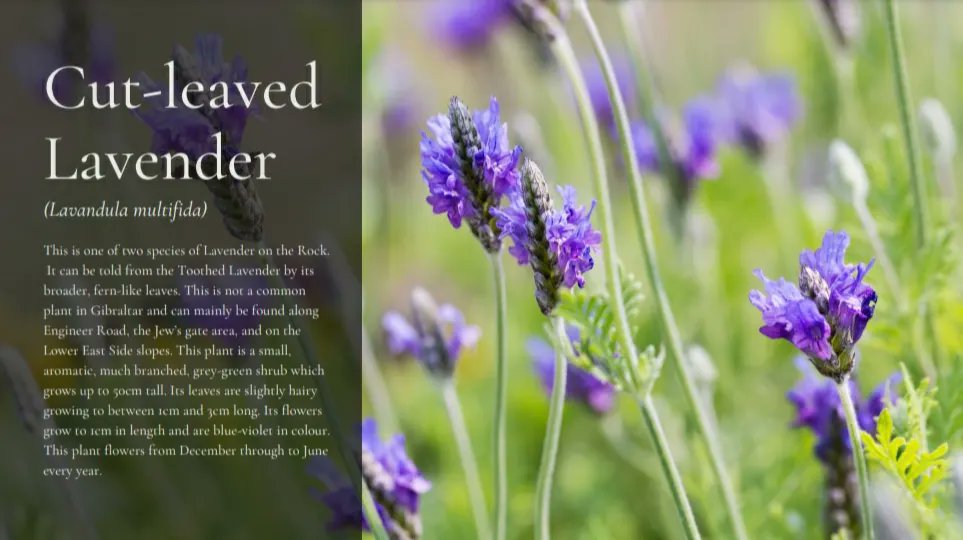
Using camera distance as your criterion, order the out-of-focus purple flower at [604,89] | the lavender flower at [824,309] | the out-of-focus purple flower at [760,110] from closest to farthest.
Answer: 1. the lavender flower at [824,309]
2. the out-of-focus purple flower at [760,110]
3. the out-of-focus purple flower at [604,89]

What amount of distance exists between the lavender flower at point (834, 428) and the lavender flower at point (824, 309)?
17cm

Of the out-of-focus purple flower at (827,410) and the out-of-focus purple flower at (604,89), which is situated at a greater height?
the out-of-focus purple flower at (604,89)

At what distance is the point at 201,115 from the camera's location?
0.67 meters

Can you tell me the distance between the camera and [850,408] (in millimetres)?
605

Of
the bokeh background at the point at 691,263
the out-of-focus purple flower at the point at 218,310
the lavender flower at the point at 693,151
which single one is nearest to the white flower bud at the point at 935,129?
the bokeh background at the point at 691,263

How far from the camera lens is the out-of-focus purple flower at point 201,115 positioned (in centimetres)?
66

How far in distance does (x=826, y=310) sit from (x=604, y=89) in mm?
939

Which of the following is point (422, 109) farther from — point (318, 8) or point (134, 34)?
point (318, 8)

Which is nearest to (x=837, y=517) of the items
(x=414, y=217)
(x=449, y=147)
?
(x=449, y=147)

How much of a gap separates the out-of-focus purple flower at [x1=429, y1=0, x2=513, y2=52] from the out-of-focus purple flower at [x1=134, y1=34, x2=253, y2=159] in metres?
1.01

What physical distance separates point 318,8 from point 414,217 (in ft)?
2.52

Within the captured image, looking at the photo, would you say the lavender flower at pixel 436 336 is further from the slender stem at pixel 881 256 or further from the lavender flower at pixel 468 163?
the slender stem at pixel 881 256

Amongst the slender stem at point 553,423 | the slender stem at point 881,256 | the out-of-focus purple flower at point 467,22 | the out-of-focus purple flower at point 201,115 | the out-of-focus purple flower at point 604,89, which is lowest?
the slender stem at point 553,423

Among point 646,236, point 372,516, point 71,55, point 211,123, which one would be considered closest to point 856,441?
point 646,236
